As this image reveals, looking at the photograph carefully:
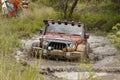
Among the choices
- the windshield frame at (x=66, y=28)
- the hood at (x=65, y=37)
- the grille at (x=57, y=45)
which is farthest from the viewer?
the windshield frame at (x=66, y=28)

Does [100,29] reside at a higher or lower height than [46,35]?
lower

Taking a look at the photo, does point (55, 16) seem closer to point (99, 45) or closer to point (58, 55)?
point (99, 45)

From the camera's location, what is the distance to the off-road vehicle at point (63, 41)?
14.9m

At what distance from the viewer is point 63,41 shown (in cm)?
1516

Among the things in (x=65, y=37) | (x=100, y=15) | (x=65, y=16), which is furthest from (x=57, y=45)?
(x=100, y=15)

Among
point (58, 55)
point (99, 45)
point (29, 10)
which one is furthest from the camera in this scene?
point (29, 10)

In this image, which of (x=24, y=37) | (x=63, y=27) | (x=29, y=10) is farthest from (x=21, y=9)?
(x=63, y=27)

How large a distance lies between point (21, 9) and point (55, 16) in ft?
10.2

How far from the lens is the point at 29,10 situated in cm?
2858

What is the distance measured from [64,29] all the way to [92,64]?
2.66m

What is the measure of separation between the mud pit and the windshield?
1203 mm

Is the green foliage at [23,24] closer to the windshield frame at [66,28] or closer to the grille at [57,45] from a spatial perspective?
the grille at [57,45]

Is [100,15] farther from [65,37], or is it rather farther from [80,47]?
[80,47]

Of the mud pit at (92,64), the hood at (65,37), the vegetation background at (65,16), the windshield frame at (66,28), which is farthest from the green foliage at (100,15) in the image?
the hood at (65,37)
